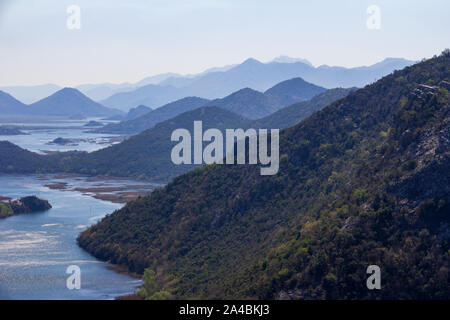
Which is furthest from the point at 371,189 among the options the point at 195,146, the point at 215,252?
the point at 195,146

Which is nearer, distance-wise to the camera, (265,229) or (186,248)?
(265,229)

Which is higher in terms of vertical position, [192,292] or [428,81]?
[428,81]

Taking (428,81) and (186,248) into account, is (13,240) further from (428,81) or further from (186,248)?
(428,81)
